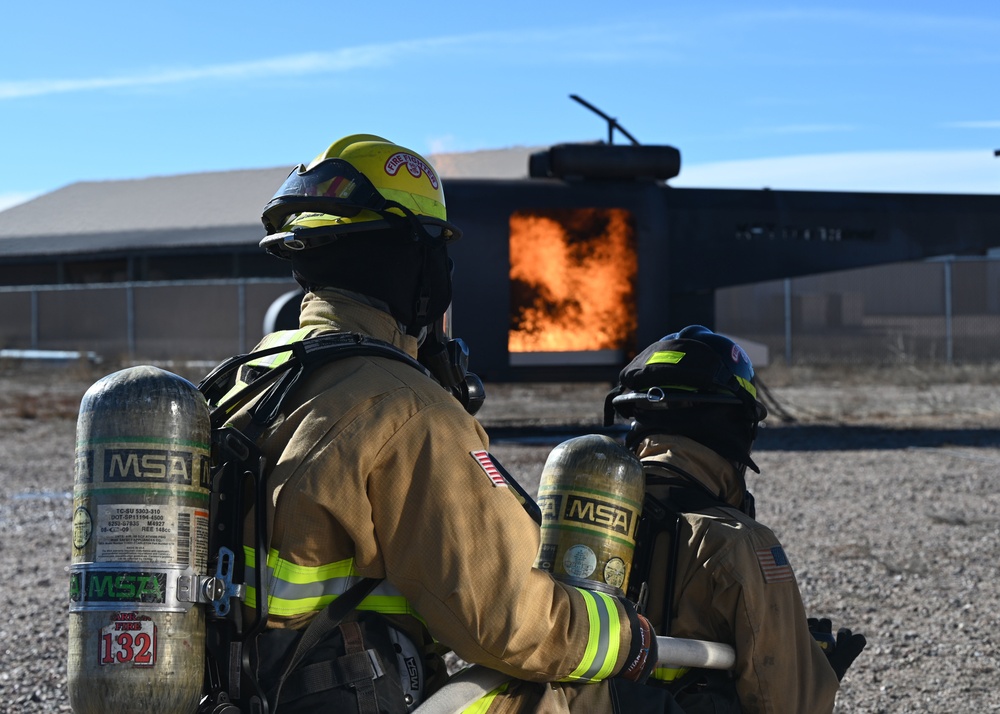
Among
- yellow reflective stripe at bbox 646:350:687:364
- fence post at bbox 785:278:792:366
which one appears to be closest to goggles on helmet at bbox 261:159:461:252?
yellow reflective stripe at bbox 646:350:687:364

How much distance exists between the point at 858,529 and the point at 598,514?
5626mm

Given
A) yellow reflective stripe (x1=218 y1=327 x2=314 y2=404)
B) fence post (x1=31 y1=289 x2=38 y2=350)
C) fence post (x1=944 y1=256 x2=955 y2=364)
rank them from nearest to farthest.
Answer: yellow reflective stripe (x1=218 y1=327 x2=314 y2=404), fence post (x1=944 y1=256 x2=955 y2=364), fence post (x1=31 y1=289 x2=38 y2=350)

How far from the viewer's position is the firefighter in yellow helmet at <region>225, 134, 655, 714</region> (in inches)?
75.8

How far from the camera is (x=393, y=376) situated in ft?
6.70

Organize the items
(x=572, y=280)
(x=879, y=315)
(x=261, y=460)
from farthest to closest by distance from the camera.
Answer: (x=879, y=315)
(x=572, y=280)
(x=261, y=460)

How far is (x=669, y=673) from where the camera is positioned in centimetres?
259

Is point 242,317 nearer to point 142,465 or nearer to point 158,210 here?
point 158,210

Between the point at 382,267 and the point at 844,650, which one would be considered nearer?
the point at 382,267

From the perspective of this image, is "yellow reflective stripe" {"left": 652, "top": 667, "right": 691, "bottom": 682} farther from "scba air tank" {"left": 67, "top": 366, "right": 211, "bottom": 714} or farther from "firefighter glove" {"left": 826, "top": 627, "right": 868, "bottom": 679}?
"scba air tank" {"left": 67, "top": 366, "right": 211, "bottom": 714}

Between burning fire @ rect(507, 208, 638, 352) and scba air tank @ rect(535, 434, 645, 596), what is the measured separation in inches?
399

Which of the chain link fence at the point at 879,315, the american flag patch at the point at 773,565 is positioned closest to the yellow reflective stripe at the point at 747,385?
the american flag patch at the point at 773,565

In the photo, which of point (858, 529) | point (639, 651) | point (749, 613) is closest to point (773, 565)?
point (749, 613)

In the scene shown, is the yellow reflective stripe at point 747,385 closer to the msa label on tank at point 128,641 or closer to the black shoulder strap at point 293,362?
the black shoulder strap at point 293,362

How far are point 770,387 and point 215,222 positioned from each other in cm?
1939
